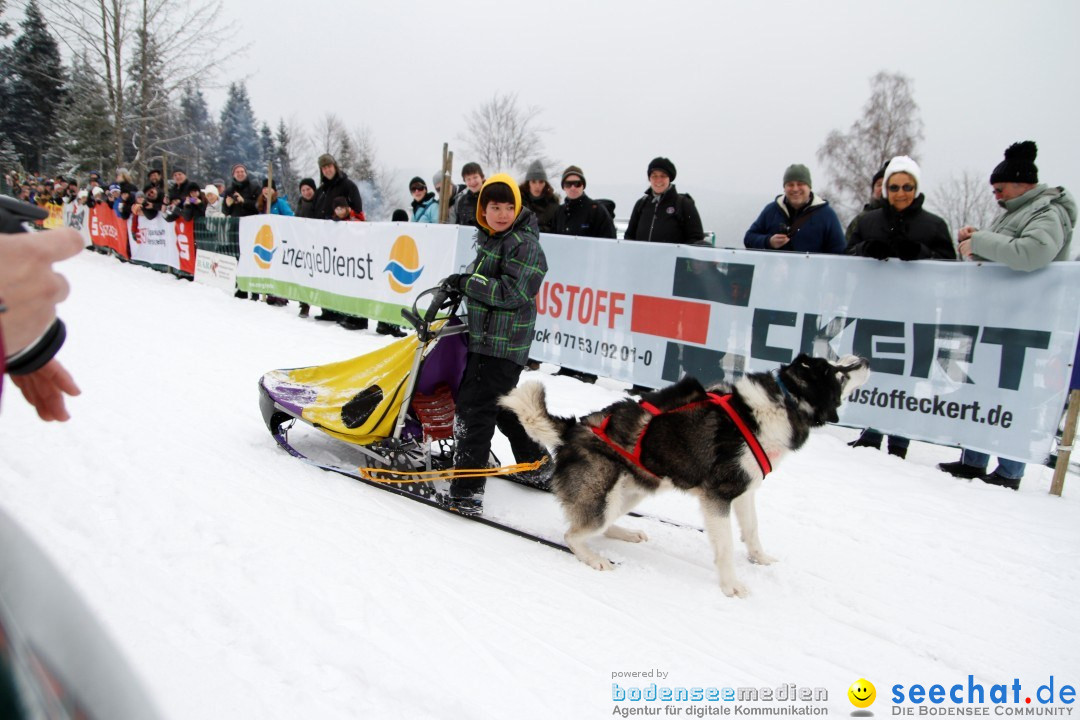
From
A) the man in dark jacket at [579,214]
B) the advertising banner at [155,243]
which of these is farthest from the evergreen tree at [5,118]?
the man in dark jacket at [579,214]

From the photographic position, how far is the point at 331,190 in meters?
10.6

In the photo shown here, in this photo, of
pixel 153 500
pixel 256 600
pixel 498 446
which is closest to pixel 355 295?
pixel 498 446

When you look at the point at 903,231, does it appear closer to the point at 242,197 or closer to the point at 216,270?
A: the point at 242,197

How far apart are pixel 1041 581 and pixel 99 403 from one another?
669 cm

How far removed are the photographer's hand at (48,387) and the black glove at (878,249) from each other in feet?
17.8

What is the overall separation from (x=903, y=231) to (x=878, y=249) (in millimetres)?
389

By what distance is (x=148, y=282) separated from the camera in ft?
43.7

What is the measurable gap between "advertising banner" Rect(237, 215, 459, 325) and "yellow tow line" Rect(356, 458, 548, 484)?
15.5ft

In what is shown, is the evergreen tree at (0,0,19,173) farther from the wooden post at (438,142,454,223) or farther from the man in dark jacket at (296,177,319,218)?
the wooden post at (438,142,454,223)

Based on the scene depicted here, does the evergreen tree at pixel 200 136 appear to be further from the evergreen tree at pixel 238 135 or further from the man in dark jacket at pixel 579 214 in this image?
the man in dark jacket at pixel 579 214

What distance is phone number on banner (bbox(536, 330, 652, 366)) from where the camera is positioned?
6453 millimetres

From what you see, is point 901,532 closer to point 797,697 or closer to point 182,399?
point 797,697

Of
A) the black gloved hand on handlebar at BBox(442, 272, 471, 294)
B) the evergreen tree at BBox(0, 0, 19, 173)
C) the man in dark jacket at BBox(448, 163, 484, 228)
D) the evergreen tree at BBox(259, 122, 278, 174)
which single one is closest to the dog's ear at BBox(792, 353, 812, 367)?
the black gloved hand on handlebar at BBox(442, 272, 471, 294)

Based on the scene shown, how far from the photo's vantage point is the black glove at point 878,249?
16.3 ft
